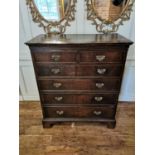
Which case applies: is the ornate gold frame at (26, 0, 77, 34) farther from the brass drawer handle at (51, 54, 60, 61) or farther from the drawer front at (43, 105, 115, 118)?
the drawer front at (43, 105, 115, 118)

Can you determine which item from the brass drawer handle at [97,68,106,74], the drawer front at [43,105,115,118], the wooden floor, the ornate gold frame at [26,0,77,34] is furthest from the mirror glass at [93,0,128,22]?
the wooden floor

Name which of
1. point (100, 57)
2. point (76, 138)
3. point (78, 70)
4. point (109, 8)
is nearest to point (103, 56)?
point (100, 57)

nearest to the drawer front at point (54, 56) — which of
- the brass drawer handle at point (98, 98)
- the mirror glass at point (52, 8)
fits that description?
the brass drawer handle at point (98, 98)

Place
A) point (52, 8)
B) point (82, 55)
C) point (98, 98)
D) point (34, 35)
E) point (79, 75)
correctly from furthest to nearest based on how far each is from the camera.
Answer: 1. point (34, 35)
2. point (52, 8)
3. point (98, 98)
4. point (79, 75)
5. point (82, 55)

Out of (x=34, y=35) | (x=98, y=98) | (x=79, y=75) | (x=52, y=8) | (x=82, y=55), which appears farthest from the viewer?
(x=34, y=35)

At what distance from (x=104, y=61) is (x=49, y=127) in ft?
3.57

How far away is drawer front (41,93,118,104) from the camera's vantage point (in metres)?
1.72

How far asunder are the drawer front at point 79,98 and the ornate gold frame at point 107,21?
851 mm

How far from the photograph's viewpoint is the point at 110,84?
1.64 m

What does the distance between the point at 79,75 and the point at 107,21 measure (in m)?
0.83

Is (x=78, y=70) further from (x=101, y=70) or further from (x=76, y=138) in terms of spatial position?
(x=76, y=138)

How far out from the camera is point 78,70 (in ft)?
5.17

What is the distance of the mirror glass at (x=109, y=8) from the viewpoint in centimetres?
181
